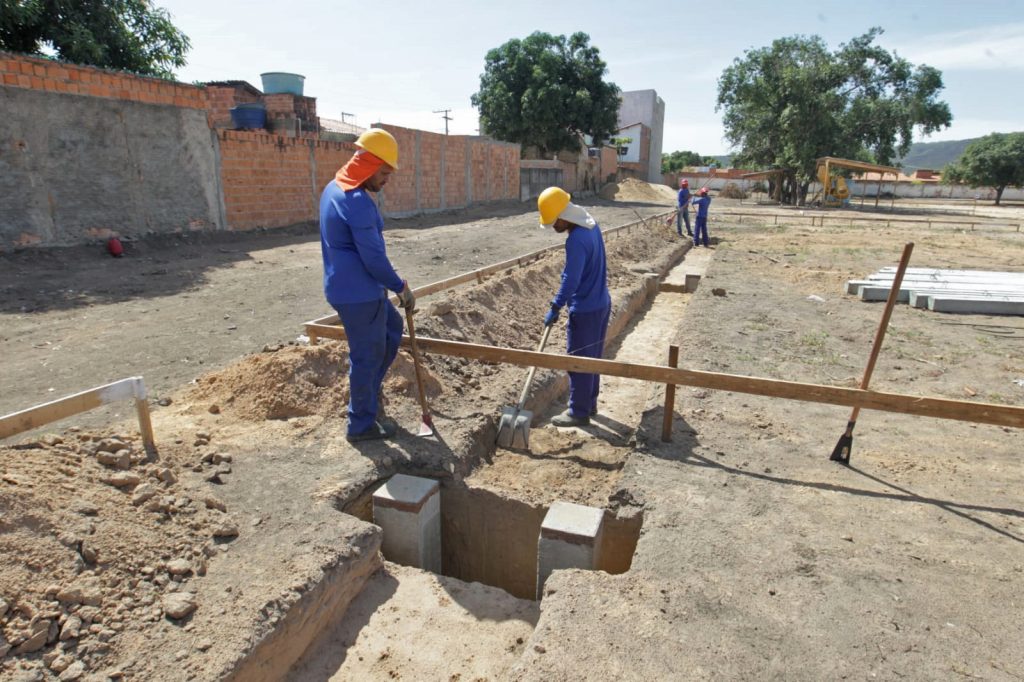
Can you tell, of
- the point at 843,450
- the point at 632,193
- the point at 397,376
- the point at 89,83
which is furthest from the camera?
the point at 632,193

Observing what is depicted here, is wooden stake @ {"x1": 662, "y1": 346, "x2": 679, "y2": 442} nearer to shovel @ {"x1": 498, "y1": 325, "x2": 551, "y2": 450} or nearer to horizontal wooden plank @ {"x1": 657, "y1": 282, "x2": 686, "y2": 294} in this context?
shovel @ {"x1": 498, "y1": 325, "x2": 551, "y2": 450}

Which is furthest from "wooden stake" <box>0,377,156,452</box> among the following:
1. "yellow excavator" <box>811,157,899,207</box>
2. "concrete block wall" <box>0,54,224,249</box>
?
"yellow excavator" <box>811,157,899,207</box>

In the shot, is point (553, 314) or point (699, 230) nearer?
point (553, 314)

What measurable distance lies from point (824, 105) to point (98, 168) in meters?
34.3

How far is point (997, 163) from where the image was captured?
43.5 m

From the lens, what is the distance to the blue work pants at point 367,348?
3.68m

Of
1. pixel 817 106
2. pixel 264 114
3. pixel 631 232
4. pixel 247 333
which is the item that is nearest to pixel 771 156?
pixel 817 106

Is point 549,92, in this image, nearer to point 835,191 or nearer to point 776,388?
point 835,191

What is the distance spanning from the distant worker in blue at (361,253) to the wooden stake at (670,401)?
1.78 metres

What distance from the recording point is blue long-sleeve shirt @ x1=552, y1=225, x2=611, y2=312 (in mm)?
4512

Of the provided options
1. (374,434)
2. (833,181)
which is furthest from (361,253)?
(833,181)

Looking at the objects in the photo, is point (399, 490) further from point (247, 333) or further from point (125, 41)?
point (125, 41)

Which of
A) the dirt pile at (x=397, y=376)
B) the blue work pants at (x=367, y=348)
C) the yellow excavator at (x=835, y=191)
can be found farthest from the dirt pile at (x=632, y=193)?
the blue work pants at (x=367, y=348)

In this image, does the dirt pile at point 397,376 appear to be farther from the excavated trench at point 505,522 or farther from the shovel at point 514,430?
the excavated trench at point 505,522
